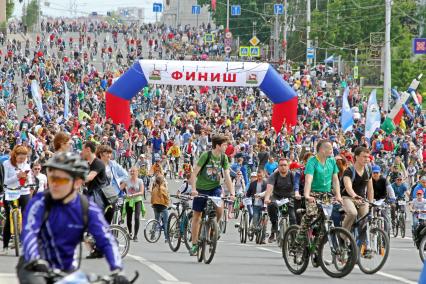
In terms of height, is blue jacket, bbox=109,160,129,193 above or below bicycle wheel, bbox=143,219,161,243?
above

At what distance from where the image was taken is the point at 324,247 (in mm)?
15891

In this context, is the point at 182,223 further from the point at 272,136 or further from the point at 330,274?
the point at 272,136

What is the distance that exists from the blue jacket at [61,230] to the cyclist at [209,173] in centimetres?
854

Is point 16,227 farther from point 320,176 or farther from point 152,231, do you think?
point 152,231

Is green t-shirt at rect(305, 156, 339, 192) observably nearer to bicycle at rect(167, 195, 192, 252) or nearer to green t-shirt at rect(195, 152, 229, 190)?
green t-shirt at rect(195, 152, 229, 190)

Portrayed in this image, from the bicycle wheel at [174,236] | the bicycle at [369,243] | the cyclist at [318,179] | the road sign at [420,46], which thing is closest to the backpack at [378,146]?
the road sign at [420,46]

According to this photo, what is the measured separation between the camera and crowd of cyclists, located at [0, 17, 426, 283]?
8.33 meters

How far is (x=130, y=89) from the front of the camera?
162 ft

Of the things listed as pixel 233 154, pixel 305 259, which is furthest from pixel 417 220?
pixel 233 154

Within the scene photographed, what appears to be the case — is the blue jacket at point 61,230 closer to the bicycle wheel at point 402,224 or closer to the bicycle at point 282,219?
the bicycle at point 282,219

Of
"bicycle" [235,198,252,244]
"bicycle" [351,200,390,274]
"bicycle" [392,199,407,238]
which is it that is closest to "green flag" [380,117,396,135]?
"bicycle" [392,199,407,238]

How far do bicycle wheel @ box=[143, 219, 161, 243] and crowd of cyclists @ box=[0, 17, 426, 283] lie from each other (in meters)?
0.16

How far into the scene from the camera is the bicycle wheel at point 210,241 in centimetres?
1695

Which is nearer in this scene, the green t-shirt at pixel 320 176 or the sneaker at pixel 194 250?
the green t-shirt at pixel 320 176
